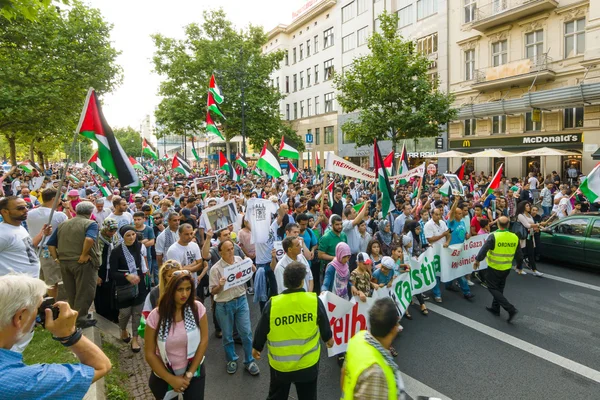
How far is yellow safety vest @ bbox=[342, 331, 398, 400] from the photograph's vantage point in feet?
7.93

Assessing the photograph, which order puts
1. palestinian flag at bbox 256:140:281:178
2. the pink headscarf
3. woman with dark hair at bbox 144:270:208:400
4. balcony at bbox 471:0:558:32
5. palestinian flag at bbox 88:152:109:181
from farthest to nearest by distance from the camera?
balcony at bbox 471:0:558:32, palestinian flag at bbox 256:140:281:178, palestinian flag at bbox 88:152:109:181, the pink headscarf, woman with dark hair at bbox 144:270:208:400

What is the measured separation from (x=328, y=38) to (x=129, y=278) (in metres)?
42.1

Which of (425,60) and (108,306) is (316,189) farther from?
(425,60)

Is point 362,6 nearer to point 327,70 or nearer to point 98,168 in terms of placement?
point 327,70

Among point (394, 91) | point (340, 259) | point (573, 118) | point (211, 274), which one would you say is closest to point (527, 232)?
point (340, 259)

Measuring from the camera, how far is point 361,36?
37.2m

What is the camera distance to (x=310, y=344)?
344 centimetres

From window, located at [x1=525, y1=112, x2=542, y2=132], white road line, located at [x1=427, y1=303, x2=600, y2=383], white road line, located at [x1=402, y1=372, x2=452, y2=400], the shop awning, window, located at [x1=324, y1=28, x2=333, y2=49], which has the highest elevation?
window, located at [x1=324, y1=28, x2=333, y2=49]

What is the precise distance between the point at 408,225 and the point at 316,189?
6.63 metres

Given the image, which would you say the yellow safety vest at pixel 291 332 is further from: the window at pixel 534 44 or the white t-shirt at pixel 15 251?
the window at pixel 534 44

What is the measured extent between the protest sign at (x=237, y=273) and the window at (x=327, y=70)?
39.6 meters

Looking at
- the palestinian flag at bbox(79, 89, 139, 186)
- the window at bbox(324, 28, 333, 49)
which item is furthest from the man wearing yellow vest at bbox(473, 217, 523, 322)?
the window at bbox(324, 28, 333, 49)

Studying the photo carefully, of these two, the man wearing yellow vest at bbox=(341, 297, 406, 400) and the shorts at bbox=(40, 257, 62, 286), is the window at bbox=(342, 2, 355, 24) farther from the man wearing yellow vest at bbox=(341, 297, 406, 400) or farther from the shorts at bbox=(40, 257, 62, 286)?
the man wearing yellow vest at bbox=(341, 297, 406, 400)

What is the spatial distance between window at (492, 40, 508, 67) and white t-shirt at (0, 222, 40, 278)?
28.1m
